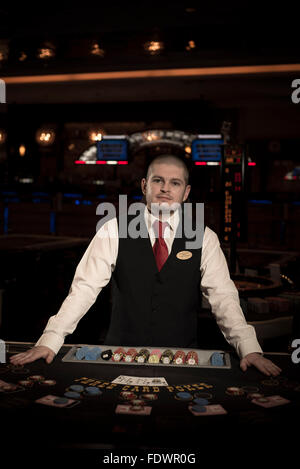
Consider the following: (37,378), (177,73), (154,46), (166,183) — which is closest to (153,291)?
(166,183)

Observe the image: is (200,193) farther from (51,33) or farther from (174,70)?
(51,33)

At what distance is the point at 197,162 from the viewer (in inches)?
357

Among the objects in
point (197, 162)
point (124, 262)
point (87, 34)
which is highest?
point (87, 34)

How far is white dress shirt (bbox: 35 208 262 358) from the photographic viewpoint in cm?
156

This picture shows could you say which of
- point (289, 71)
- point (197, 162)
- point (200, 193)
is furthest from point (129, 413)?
point (197, 162)

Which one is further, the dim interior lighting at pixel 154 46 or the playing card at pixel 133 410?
the dim interior lighting at pixel 154 46

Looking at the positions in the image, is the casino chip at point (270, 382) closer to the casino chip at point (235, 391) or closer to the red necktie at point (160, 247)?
the casino chip at point (235, 391)

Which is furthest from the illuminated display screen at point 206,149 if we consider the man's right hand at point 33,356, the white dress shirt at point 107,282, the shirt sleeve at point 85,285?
Result: the man's right hand at point 33,356

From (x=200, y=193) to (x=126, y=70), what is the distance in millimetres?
2299

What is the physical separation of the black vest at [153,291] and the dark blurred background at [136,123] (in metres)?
0.43

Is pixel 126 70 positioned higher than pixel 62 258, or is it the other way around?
pixel 126 70

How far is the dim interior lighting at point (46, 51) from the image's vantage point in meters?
5.75

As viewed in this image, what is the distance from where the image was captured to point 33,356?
4.66 ft

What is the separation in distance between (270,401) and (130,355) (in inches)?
18.2
